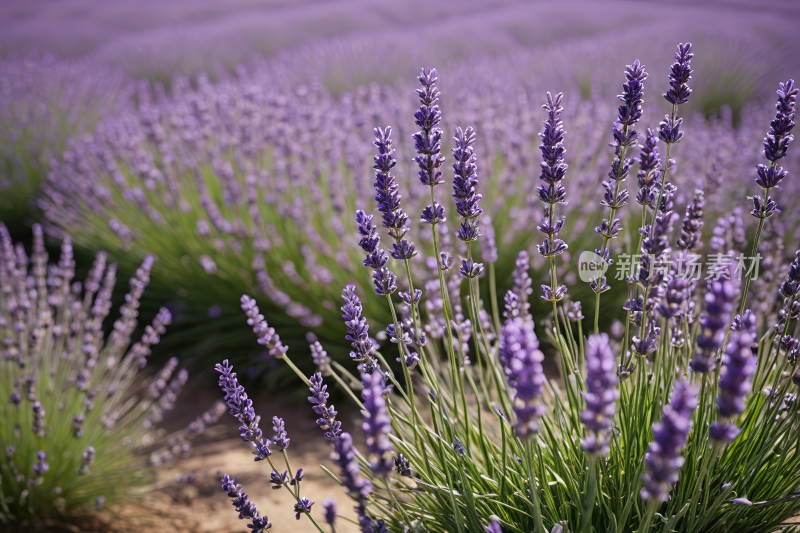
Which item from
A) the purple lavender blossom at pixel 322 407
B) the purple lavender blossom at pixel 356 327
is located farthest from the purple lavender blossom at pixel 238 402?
the purple lavender blossom at pixel 356 327

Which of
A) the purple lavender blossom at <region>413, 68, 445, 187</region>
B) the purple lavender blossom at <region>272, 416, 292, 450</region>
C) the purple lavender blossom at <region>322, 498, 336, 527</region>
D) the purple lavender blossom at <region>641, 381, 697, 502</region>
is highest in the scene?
the purple lavender blossom at <region>413, 68, 445, 187</region>

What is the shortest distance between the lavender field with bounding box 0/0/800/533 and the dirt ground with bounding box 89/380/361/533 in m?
0.01

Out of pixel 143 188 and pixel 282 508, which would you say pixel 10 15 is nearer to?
pixel 143 188

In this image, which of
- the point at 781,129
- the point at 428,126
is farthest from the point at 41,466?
the point at 781,129

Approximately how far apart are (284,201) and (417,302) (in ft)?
7.04

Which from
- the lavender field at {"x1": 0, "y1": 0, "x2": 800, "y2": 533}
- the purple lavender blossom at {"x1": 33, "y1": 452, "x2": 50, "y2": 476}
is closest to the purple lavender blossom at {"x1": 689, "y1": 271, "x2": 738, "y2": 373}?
the lavender field at {"x1": 0, "y1": 0, "x2": 800, "y2": 533}

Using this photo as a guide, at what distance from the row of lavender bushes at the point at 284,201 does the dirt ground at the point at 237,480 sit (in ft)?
1.08

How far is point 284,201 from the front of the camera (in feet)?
10.2

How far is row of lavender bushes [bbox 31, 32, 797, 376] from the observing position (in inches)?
110

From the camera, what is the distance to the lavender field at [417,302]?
3.37ft

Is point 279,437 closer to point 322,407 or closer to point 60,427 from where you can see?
point 322,407

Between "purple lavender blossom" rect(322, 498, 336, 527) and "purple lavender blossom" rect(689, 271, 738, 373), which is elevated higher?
"purple lavender blossom" rect(689, 271, 738, 373)

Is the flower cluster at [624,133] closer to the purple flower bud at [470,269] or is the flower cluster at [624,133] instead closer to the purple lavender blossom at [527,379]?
the purple flower bud at [470,269]

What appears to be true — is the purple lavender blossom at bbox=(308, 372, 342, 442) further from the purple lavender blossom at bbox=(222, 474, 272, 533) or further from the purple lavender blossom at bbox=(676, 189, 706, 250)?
the purple lavender blossom at bbox=(676, 189, 706, 250)
